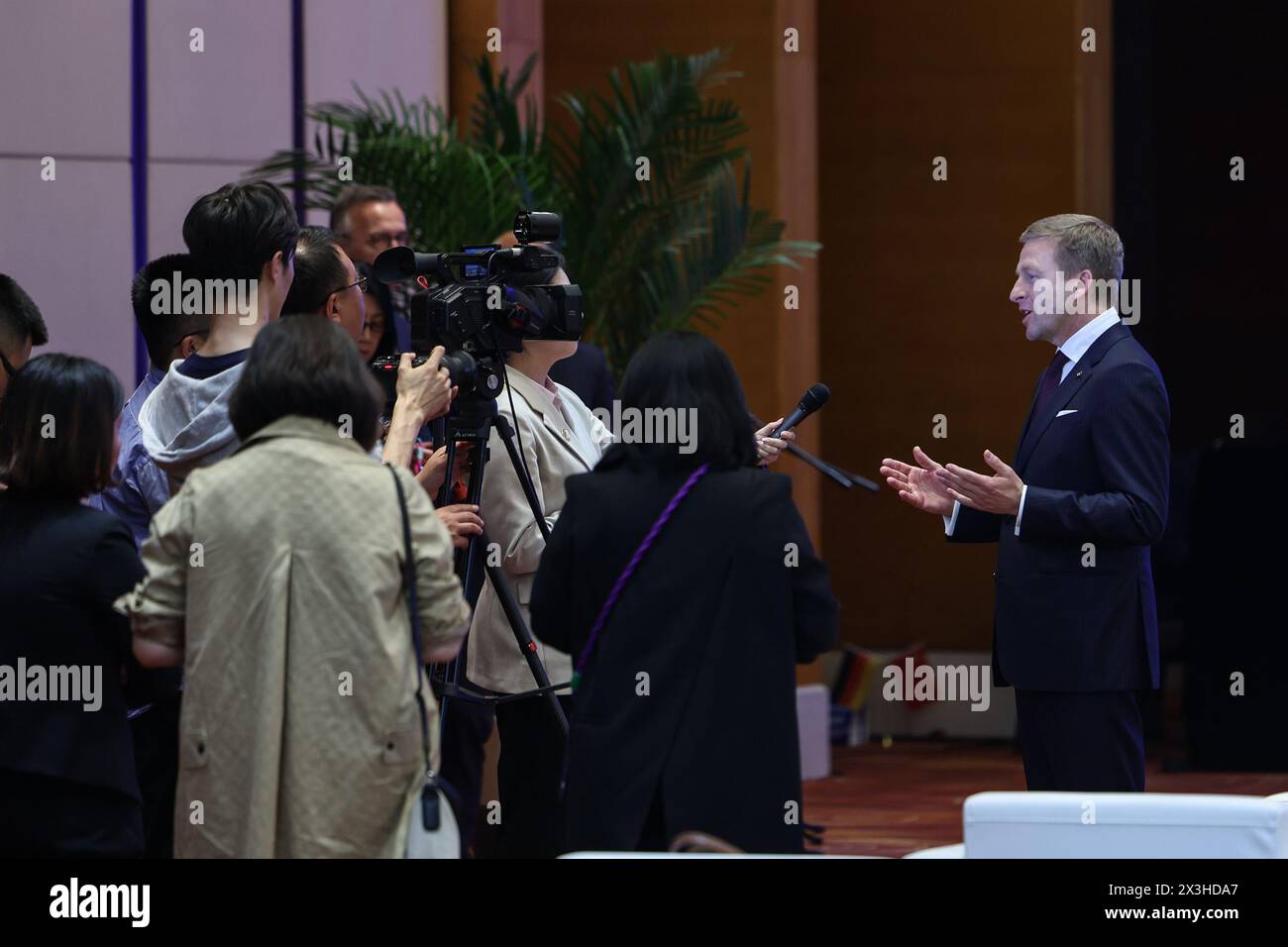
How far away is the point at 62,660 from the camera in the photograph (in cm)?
279

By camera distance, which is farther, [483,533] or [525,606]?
[525,606]

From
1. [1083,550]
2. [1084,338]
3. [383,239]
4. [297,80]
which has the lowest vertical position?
[1083,550]

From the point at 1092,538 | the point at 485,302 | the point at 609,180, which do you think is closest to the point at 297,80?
the point at 609,180

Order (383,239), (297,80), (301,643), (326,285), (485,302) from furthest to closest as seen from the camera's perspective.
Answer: (297,80), (383,239), (326,285), (485,302), (301,643)

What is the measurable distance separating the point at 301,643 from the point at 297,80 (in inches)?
166

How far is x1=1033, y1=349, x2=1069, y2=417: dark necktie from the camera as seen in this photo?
3.75m

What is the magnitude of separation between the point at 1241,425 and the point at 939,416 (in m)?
1.34

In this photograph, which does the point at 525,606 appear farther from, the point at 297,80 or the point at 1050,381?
the point at 297,80

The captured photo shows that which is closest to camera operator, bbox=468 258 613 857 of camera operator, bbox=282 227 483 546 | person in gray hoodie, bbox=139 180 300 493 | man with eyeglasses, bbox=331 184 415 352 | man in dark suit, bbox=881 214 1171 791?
camera operator, bbox=282 227 483 546

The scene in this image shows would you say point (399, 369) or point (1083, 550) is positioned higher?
point (399, 369)

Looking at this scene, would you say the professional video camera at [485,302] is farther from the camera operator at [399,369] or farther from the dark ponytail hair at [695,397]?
the dark ponytail hair at [695,397]

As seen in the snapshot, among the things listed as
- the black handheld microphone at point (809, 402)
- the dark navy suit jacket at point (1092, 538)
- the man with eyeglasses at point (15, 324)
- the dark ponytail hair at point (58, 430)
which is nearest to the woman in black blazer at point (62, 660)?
the dark ponytail hair at point (58, 430)

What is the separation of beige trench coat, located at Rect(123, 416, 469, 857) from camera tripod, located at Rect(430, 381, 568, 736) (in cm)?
76

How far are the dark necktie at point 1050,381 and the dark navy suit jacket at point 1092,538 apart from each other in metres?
0.08
